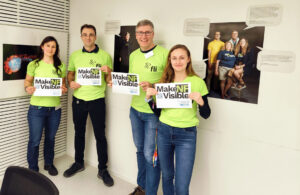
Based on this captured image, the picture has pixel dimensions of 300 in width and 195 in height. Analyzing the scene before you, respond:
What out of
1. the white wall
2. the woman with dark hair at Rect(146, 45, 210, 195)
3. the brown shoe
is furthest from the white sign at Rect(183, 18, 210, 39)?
the brown shoe

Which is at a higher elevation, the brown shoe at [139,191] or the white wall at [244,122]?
the white wall at [244,122]

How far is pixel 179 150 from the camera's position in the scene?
2.27m

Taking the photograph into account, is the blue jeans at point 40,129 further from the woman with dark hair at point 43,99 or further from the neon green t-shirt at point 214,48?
the neon green t-shirt at point 214,48

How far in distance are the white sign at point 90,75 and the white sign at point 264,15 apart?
1.77 m

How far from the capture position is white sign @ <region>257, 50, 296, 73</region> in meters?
2.19

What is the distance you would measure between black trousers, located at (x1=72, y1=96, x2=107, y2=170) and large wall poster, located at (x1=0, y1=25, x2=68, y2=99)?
79 cm

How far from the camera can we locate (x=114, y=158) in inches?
143

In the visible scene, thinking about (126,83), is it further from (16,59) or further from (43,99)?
(16,59)

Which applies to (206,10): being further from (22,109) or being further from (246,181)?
(22,109)

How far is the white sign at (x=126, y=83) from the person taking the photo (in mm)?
2679

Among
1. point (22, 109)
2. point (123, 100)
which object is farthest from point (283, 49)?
point (22, 109)

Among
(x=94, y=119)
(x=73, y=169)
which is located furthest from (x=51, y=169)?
(x=94, y=119)

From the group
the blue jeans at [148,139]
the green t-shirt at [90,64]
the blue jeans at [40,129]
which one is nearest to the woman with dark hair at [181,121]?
the blue jeans at [148,139]

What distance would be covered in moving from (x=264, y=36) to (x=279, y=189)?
4.61 feet
